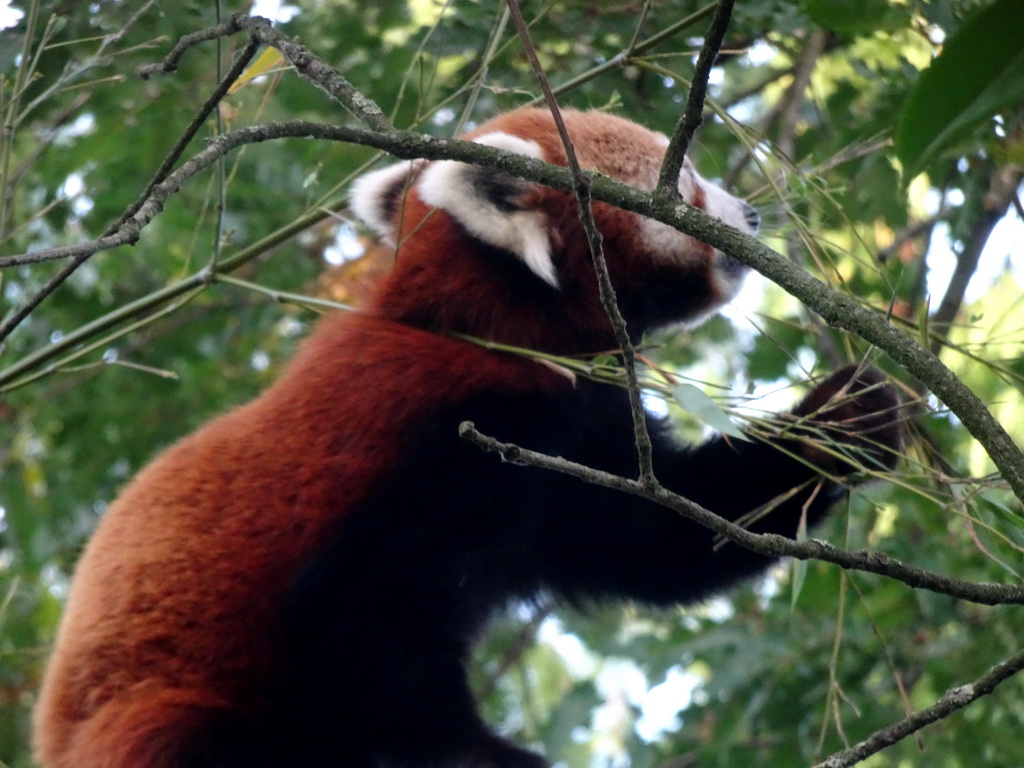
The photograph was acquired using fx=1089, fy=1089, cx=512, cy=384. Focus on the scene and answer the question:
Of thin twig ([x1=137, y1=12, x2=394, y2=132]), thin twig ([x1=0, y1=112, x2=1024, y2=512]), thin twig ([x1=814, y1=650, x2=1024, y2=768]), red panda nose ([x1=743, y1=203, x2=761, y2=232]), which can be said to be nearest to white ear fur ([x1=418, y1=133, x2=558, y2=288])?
red panda nose ([x1=743, y1=203, x2=761, y2=232])

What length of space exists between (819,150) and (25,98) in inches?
78.3

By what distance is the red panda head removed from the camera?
216 cm

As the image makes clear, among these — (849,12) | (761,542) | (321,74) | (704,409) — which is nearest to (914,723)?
Result: (761,542)

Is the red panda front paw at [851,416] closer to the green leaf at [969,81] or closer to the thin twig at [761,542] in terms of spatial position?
the thin twig at [761,542]

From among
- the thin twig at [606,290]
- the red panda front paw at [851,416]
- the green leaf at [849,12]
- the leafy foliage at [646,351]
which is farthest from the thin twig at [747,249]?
the red panda front paw at [851,416]

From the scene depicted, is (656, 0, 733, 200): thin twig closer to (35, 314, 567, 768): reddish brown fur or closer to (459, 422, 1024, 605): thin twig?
(459, 422, 1024, 605): thin twig

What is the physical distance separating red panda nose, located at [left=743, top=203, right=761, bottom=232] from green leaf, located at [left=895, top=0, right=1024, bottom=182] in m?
1.57

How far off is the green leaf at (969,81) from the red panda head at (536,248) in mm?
1209

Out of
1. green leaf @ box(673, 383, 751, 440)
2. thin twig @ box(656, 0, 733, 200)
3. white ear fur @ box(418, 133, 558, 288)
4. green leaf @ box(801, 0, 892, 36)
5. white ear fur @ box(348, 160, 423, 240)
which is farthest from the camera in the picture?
white ear fur @ box(348, 160, 423, 240)

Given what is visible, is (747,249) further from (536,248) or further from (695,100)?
(536,248)

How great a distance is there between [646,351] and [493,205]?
2.52 ft

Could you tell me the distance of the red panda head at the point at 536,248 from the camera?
2.16 metres

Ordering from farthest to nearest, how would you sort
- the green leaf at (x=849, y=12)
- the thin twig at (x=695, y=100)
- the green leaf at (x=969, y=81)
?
the green leaf at (x=849, y=12), the thin twig at (x=695, y=100), the green leaf at (x=969, y=81)

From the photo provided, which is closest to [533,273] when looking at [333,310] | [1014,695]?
[333,310]
